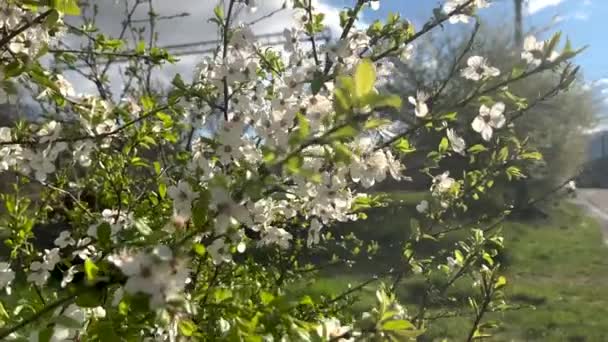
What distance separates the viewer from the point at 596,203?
21359mm

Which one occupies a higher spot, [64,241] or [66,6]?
[66,6]

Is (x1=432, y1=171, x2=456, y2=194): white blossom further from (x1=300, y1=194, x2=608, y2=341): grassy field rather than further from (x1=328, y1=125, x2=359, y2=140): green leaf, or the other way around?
(x1=328, y1=125, x2=359, y2=140): green leaf

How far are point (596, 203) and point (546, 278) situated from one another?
37.5 ft

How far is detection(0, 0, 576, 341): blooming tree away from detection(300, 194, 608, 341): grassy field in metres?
1.73

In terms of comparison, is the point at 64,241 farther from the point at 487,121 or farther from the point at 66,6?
the point at 487,121

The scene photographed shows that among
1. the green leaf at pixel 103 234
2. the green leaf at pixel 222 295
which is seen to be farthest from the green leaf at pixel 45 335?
the green leaf at pixel 222 295

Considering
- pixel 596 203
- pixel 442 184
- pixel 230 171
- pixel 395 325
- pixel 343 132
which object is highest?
pixel 596 203

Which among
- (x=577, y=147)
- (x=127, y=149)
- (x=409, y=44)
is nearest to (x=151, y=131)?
(x=127, y=149)

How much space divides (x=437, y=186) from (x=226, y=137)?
1537mm

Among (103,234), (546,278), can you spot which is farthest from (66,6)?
(546,278)

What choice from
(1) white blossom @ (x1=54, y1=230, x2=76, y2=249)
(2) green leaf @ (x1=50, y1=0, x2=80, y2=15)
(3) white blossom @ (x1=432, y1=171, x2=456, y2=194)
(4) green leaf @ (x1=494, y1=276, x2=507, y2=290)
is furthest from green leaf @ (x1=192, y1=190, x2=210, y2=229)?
(3) white blossom @ (x1=432, y1=171, x2=456, y2=194)

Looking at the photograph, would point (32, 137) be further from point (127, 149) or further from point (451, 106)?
point (451, 106)

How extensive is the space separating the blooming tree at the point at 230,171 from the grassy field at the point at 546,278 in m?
1.73

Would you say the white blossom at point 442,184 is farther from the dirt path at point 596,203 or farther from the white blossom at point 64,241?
the dirt path at point 596,203
